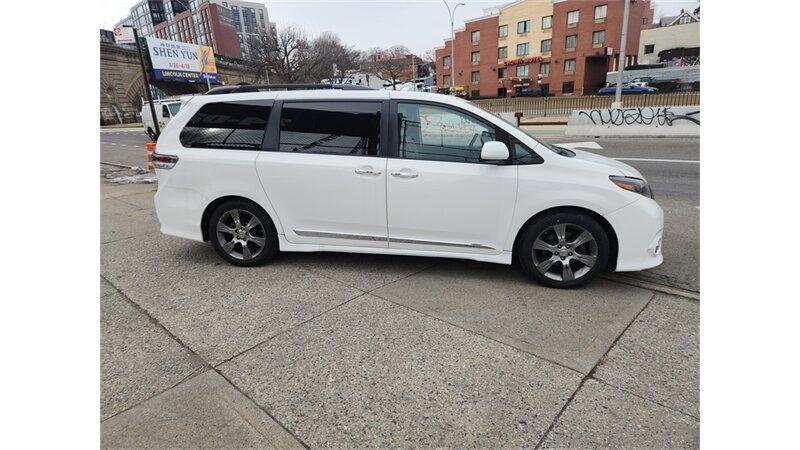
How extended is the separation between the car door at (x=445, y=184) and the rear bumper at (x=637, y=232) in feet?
2.87

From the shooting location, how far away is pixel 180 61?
46.1 metres

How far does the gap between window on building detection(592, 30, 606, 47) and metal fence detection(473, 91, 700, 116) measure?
26788 millimetres

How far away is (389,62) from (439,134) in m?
77.1

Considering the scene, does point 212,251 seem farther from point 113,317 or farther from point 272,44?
point 272,44

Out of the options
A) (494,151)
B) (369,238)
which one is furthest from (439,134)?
(369,238)

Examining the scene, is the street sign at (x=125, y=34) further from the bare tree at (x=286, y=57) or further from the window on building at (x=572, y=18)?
the window on building at (x=572, y=18)

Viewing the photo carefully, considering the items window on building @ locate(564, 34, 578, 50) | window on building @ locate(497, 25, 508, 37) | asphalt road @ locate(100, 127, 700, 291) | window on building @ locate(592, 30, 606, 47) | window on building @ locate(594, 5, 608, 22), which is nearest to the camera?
asphalt road @ locate(100, 127, 700, 291)

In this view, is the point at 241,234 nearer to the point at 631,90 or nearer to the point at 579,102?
the point at 579,102

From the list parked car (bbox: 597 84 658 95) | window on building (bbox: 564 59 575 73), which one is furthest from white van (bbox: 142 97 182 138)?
window on building (bbox: 564 59 575 73)

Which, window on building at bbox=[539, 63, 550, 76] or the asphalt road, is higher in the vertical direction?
window on building at bbox=[539, 63, 550, 76]

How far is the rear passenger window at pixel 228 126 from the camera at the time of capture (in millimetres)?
4043

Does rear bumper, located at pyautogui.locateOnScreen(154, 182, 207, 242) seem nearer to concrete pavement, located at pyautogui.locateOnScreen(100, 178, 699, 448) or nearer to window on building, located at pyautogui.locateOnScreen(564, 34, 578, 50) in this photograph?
concrete pavement, located at pyautogui.locateOnScreen(100, 178, 699, 448)

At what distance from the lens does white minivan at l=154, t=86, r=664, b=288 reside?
11.5ft

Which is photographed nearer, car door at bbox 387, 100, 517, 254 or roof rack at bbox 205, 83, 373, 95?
car door at bbox 387, 100, 517, 254
